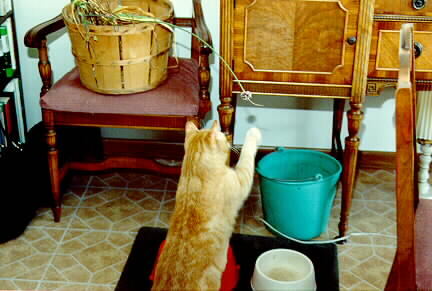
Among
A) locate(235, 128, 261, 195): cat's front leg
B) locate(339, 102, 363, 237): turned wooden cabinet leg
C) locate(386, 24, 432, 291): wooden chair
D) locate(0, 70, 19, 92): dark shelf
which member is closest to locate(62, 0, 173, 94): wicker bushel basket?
locate(235, 128, 261, 195): cat's front leg

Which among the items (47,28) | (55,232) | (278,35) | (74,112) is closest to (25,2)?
(47,28)

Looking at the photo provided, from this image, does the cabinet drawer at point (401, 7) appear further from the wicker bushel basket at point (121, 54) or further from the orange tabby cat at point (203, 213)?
the wicker bushel basket at point (121, 54)

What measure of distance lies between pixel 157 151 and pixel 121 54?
3.26 ft

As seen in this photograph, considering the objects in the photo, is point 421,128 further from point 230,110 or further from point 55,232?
point 55,232

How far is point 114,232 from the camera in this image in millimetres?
2490

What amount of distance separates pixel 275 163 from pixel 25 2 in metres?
1.30

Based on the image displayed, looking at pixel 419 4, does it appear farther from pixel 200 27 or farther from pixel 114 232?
pixel 114 232

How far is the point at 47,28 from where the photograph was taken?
89.9 inches

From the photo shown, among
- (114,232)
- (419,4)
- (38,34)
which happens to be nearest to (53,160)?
(114,232)

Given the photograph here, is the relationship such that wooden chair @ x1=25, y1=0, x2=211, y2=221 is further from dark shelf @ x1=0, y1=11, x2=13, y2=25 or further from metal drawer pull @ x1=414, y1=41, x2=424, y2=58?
metal drawer pull @ x1=414, y1=41, x2=424, y2=58

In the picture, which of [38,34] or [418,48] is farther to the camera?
[38,34]

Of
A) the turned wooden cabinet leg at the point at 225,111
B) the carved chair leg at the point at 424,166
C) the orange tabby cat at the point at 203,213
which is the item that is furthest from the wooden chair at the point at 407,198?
the carved chair leg at the point at 424,166

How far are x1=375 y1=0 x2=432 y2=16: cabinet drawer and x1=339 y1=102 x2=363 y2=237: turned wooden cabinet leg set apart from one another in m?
0.33

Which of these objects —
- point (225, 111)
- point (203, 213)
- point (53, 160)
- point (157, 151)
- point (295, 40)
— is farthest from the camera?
point (157, 151)
